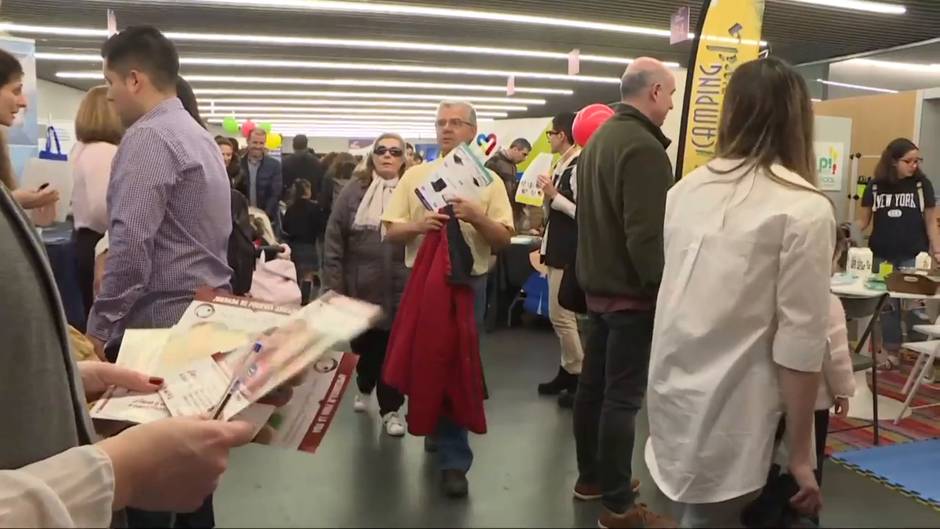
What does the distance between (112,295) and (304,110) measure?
56.7 feet

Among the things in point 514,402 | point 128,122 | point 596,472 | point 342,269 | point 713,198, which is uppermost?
point 128,122

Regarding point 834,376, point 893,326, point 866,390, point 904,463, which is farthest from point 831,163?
point 834,376

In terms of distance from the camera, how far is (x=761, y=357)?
1.51 meters

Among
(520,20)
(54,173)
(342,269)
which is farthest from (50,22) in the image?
(342,269)

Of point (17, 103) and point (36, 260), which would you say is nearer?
point (36, 260)

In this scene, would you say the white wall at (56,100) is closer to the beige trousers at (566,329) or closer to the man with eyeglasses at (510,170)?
the man with eyeglasses at (510,170)

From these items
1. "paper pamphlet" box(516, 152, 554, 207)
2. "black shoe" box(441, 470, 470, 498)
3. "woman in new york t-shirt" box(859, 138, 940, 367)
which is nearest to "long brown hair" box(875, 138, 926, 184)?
"woman in new york t-shirt" box(859, 138, 940, 367)

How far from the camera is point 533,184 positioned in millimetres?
5883

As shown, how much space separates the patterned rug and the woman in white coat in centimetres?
214

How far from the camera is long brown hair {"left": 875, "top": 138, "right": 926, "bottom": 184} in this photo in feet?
16.6

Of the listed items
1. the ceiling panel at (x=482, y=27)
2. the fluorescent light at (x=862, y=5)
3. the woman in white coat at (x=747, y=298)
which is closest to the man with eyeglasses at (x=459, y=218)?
the woman in white coat at (x=747, y=298)

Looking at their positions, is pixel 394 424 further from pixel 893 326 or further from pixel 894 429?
pixel 893 326

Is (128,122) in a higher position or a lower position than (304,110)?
lower

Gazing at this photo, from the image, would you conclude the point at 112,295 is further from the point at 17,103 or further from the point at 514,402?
the point at 514,402
